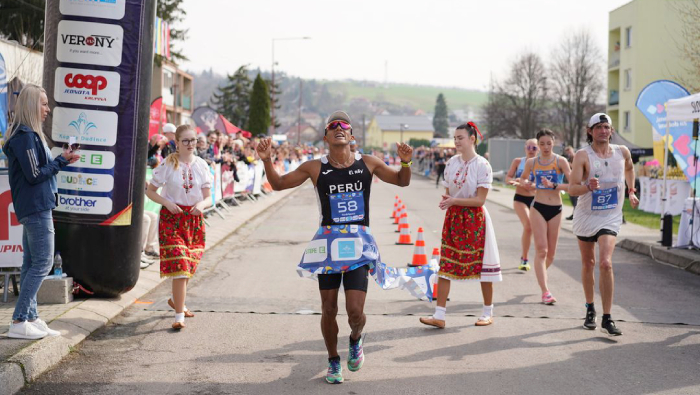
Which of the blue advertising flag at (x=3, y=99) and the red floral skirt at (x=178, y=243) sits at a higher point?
the blue advertising flag at (x=3, y=99)

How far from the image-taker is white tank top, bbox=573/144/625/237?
748cm

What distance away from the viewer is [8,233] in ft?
26.3

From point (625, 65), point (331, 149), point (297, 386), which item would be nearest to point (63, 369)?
point (297, 386)

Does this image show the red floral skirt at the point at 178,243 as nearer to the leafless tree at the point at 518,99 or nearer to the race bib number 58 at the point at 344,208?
the race bib number 58 at the point at 344,208

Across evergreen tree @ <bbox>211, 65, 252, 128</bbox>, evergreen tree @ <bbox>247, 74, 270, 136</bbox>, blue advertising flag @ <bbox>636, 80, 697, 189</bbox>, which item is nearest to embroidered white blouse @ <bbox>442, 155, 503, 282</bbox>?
blue advertising flag @ <bbox>636, 80, 697, 189</bbox>

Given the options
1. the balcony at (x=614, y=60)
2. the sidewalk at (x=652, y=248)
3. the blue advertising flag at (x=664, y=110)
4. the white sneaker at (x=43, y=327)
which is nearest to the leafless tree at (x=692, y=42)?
Answer: the blue advertising flag at (x=664, y=110)

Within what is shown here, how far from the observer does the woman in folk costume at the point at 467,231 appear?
7.42 metres

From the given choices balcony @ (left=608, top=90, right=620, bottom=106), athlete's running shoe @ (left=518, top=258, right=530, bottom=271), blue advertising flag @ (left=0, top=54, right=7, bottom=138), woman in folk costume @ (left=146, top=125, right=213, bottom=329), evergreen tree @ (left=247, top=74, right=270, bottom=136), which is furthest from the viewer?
evergreen tree @ (left=247, top=74, right=270, bottom=136)

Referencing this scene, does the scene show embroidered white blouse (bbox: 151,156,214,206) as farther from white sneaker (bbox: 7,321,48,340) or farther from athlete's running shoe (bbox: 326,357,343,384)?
athlete's running shoe (bbox: 326,357,343,384)

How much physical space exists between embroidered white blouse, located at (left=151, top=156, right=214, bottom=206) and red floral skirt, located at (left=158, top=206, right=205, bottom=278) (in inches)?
4.0

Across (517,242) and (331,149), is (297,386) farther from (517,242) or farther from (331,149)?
(517,242)

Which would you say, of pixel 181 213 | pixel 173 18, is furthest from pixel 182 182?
pixel 173 18

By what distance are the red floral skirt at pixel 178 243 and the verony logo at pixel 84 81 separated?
4.56ft

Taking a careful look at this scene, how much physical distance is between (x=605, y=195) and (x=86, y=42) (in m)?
5.16
